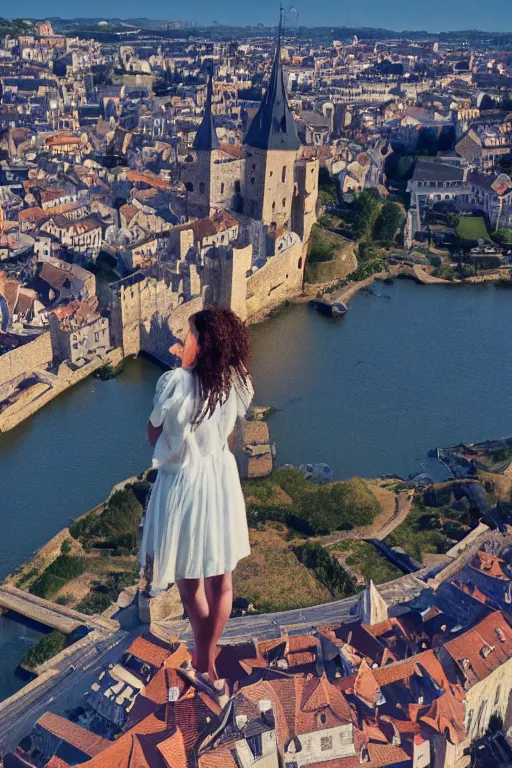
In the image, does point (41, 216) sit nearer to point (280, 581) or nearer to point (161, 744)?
point (280, 581)

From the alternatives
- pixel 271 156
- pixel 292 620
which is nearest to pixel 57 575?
pixel 292 620

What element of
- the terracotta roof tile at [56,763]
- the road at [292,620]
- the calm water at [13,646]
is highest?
the terracotta roof tile at [56,763]

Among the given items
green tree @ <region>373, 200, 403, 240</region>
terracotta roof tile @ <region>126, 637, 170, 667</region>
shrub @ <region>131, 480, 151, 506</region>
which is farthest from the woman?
green tree @ <region>373, 200, 403, 240</region>

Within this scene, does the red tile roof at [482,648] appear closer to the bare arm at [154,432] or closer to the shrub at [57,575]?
the shrub at [57,575]

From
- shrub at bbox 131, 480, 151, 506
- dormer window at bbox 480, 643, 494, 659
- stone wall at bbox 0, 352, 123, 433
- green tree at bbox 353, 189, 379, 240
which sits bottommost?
stone wall at bbox 0, 352, 123, 433

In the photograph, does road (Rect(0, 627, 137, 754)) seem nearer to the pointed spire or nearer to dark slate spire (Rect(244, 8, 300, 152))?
the pointed spire

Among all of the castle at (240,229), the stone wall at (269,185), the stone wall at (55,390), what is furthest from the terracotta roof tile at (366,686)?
the stone wall at (269,185)

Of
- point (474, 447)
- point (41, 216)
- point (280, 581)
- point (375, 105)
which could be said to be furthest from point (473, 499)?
point (375, 105)

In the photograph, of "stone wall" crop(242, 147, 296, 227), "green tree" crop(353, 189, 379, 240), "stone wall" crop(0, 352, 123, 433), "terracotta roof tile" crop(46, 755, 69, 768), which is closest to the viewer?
"terracotta roof tile" crop(46, 755, 69, 768)
